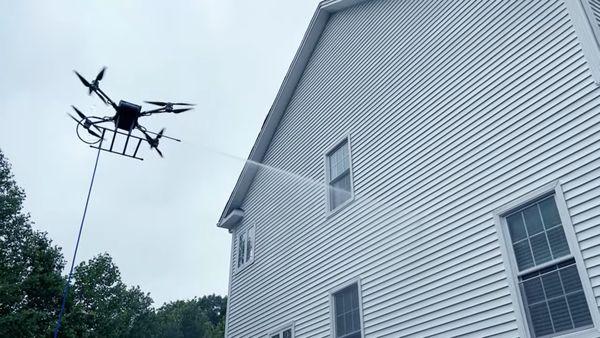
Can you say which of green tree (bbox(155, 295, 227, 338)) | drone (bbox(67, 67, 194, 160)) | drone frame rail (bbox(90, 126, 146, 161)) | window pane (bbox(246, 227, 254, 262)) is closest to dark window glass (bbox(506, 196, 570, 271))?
drone (bbox(67, 67, 194, 160))

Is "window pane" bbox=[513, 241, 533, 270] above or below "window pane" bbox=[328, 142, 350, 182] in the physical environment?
below

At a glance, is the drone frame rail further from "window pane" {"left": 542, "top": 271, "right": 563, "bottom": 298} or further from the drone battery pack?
"window pane" {"left": 542, "top": 271, "right": 563, "bottom": 298}

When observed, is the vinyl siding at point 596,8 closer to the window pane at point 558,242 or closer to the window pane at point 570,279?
the window pane at point 558,242

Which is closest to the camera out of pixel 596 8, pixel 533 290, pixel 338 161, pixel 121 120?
pixel 533 290

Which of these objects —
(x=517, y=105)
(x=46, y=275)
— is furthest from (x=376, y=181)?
(x=46, y=275)

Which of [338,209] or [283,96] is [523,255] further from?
[283,96]

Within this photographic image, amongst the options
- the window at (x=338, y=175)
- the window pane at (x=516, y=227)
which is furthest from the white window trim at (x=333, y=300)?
the window pane at (x=516, y=227)

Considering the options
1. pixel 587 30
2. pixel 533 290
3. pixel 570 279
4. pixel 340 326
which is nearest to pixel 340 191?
pixel 340 326
